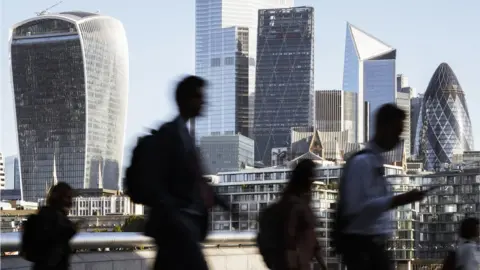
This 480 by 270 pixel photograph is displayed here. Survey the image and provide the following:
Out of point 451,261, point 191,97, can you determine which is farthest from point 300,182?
point 451,261

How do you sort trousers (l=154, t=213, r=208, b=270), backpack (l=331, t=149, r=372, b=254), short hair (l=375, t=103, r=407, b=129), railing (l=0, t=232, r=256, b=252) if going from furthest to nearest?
railing (l=0, t=232, r=256, b=252) < short hair (l=375, t=103, r=407, b=129) < backpack (l=331, t=149, r=372, b=254) < trousers (l=154, t=213, r=208, b=270)

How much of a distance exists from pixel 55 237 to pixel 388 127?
2522 mm

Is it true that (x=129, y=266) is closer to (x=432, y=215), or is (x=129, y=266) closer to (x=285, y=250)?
(x=285, y=250)

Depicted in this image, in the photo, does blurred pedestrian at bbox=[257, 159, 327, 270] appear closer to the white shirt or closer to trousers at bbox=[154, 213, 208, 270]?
trousers at bbox=[154, 213, 208, 270]

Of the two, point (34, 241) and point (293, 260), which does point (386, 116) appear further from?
point (34, 241)

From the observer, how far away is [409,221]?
558 ft

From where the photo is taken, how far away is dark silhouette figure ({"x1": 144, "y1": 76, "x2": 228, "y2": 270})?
6.82m

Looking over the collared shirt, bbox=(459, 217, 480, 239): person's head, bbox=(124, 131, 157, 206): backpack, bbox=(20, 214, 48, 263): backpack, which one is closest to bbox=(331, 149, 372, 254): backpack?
the collared shirt

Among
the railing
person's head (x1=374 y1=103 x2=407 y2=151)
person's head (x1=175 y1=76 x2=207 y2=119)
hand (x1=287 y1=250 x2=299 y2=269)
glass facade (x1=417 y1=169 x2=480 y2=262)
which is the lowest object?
glass facade (x1=417 y1=169 x2=480 y2=262)

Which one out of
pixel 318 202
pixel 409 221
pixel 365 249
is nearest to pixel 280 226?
pixel 365 249

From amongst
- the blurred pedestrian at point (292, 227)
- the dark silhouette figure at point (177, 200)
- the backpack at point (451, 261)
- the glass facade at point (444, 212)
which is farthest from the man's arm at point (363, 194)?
the glass facade at point (444, 212)

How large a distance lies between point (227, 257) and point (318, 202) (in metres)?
123

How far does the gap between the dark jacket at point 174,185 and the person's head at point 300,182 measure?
1568mm

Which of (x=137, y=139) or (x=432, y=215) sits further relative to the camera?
(x=432, y=215)
